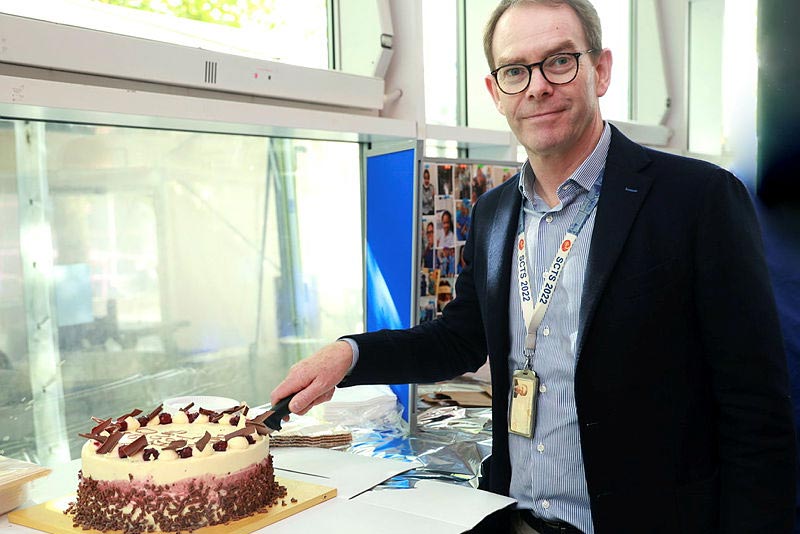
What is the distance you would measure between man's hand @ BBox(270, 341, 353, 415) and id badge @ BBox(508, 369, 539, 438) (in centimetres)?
34

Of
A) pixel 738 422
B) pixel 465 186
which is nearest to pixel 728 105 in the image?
pixel 738 422

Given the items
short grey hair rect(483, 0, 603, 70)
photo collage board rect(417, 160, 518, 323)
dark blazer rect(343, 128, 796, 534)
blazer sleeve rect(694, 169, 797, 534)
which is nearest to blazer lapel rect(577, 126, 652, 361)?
dark blazer rect(343, 128, 796, 534)

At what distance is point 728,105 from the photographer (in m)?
1.21

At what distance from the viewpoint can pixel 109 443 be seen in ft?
4.26

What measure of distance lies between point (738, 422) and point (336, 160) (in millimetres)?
1879

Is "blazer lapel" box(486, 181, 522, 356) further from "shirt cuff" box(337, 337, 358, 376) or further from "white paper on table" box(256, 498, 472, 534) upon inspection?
"white paper on table" box(256, 498, 472, 534)

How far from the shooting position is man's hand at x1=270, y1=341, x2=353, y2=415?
58.5 inches

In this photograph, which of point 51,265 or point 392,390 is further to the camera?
point 392,390

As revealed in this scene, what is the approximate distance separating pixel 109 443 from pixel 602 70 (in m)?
1.11

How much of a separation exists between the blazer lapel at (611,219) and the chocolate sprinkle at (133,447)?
0.74 metres

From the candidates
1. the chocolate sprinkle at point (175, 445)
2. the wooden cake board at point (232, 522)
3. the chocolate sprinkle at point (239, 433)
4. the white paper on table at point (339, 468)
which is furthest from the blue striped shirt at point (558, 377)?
the chocolate sprinkle at point (175, 445)

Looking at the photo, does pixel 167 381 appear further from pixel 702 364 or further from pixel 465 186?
pixel 702 364

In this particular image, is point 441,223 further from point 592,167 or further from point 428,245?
point 592,167

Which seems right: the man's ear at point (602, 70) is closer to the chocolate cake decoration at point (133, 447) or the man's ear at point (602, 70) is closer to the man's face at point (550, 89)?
the man's face at point (550, 89)
